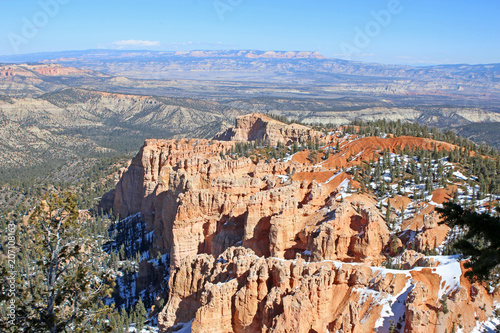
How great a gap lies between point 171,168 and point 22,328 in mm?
56803

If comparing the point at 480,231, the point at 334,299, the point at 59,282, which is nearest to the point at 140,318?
the point at 334,299

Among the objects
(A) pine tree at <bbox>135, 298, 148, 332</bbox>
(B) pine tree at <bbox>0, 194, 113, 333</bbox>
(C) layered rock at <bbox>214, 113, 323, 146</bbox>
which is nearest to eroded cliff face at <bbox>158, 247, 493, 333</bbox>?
(A) pine tree at <bbox>135, 298, 148, 332</bbox>

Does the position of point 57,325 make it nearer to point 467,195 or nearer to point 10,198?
point 467,195

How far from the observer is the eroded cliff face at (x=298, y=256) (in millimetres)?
→ 30328

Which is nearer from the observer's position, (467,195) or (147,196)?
(467,195)

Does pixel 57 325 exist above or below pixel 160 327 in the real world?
above

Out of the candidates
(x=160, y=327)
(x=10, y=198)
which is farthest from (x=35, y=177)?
(x=160, y=327)

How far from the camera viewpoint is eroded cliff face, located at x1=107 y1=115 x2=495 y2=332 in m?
30.3

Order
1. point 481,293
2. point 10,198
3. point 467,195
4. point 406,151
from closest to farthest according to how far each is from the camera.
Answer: point 481,293, point 467,195, point 406,151, point 10,198

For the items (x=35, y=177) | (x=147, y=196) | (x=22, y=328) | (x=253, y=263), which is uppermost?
(x=22, y=328)

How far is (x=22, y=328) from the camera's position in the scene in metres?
18.6

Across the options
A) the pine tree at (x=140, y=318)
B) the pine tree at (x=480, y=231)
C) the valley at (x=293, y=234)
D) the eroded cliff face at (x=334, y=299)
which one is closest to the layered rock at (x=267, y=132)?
the valley at (x=293, y=234)

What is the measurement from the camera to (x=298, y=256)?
41.1m

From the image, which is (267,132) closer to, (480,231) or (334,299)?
(334,299)
